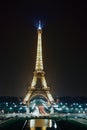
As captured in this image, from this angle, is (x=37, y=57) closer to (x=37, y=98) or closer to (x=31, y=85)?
(x=31, y=85)

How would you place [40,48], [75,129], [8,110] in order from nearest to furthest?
[75,129] → [40,48] → [8,110]

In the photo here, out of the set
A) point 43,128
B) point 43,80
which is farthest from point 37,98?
point 43,128

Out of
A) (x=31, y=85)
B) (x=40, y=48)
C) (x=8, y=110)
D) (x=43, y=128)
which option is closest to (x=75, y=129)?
(x=43, y=128)

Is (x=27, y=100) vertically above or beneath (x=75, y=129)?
above

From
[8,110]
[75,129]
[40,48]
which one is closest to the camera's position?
[75,129]

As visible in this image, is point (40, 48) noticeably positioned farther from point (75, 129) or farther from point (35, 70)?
point (75, 129)

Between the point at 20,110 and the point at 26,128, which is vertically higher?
the point at 20,110

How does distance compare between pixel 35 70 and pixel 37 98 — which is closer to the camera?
pixel 35 70

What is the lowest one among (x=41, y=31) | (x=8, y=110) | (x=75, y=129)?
(x=75, y=129)

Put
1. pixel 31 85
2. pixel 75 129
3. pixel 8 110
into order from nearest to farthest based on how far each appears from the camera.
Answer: pixel 75 129, pixel 31 85, pixel 8 110
